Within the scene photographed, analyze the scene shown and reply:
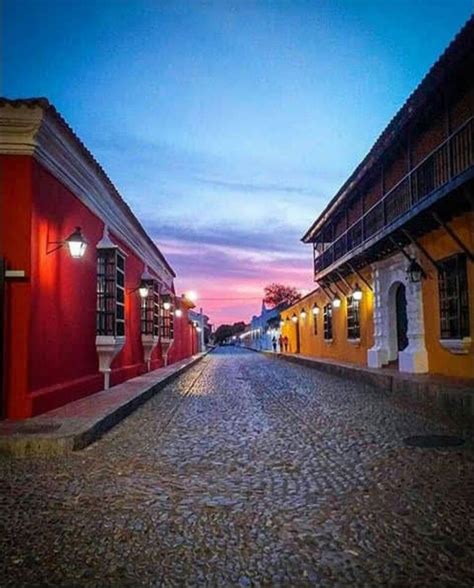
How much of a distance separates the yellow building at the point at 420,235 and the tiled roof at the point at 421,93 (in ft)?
0.06

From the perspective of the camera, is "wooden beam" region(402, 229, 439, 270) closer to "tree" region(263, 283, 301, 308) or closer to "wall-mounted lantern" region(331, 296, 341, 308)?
"wall-mounted lantern" region(331, 296, 341, 308)

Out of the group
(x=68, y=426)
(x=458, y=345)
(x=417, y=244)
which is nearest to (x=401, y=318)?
(x=417, y=244)

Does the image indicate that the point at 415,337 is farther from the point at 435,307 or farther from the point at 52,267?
the point at 52,267

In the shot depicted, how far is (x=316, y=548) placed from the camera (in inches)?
127

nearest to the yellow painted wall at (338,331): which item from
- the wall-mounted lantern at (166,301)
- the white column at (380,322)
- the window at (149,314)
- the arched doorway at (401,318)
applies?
the white column at (380,322)

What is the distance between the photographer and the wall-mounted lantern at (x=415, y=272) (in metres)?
12.2

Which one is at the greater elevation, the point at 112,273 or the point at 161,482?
the point at 112,273

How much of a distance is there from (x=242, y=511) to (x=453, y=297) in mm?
8069

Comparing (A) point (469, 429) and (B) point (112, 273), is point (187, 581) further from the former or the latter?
(B) point (112, 273)

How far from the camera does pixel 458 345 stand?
10.4 m

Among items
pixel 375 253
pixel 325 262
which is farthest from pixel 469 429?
pixel 325 262

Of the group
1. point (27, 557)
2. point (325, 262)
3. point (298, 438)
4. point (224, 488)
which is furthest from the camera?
point (325, 262)

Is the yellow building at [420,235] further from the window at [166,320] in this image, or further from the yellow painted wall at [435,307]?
the window at [166,320]

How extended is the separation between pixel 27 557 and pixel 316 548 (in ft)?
5.50
